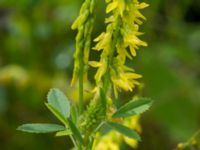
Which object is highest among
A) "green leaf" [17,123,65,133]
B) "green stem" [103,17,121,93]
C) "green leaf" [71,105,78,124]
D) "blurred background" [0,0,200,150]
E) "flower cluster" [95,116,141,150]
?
"green stem" [103,17,121,93]

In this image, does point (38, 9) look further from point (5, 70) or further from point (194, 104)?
point (194, 104)

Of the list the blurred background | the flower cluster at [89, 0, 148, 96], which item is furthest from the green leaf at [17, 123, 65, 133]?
the blurred background

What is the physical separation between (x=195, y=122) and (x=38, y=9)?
2.94 feet

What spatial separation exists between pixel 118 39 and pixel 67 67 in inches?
74.9

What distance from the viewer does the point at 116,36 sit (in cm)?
77

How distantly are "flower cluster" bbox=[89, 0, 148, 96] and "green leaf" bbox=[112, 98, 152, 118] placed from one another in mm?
62

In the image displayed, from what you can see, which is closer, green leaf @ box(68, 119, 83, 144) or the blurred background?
green leaf @ box(68, 119, 83, 144)

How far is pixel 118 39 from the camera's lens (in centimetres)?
78

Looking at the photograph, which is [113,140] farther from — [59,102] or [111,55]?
[111,55]

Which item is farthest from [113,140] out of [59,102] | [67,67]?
[67,67]

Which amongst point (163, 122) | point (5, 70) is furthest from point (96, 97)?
point (5, 70)

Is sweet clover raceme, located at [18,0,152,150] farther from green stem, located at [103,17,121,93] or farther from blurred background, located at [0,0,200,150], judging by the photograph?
blurred background, located at [0,0,200,150]

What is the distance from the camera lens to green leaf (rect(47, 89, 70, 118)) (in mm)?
889

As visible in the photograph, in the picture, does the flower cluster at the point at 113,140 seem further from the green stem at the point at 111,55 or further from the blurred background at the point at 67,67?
the blurred background at the point at 67,67
